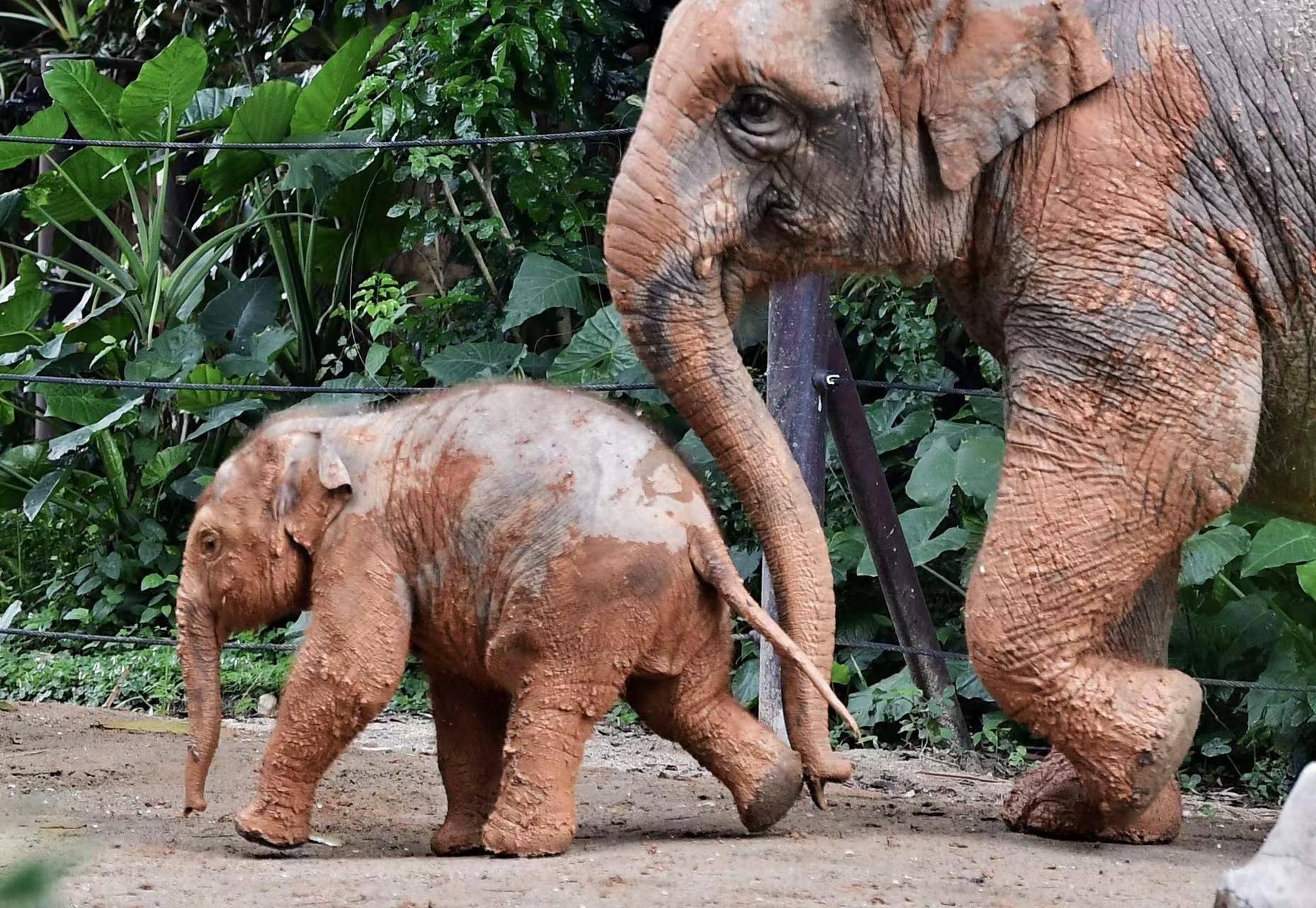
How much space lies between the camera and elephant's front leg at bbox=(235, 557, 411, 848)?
4.02m

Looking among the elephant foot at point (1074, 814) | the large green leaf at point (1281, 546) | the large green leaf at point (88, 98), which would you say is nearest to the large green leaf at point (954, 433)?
the large green leaf at point (1281, 546)

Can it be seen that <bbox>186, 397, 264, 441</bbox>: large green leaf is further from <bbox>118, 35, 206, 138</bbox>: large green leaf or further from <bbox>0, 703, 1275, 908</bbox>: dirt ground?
<bbox>0, 703, 1275, 908</bbox>: dirt ground

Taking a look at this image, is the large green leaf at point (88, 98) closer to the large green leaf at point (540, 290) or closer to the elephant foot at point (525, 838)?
the large green leaf at point (540, 290)

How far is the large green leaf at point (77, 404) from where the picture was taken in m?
7.51

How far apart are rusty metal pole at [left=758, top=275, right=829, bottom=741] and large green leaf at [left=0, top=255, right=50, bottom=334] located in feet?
13.5

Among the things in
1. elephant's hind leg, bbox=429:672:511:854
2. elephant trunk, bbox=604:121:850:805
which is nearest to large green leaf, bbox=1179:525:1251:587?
elephant trunk, bbox=604:121:850:805

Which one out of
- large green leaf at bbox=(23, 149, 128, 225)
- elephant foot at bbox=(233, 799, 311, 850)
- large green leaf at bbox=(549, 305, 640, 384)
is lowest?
elephant foot at bbox=(233, 799, 311, 850)

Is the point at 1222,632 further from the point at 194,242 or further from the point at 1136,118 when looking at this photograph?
the point at 194,242

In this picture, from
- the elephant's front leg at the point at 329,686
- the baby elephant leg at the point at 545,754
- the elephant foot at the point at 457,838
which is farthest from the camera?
the elephant foot at the point at 457,838

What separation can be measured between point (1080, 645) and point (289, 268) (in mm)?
5347

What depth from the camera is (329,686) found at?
4016 millimetres

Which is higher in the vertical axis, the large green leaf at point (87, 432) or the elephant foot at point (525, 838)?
the large green leaf at point (87, 432)

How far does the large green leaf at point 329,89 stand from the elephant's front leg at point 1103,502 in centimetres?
472

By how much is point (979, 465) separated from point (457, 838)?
7.77 feet
